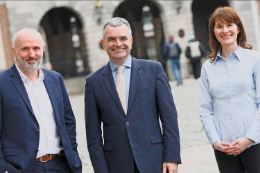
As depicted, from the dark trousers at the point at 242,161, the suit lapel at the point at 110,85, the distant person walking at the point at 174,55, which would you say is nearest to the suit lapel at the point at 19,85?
the suit lapel at the point at 110,85

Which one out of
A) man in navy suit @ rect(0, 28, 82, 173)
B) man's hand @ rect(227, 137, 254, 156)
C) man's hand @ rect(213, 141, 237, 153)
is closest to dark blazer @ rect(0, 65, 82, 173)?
man in navy suit @ rect(0, 28, 82, 173)

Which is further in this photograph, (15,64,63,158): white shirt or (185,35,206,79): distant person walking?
(185,35,206,79): distant person walking

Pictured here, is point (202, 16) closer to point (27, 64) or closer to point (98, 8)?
point (98, 8)

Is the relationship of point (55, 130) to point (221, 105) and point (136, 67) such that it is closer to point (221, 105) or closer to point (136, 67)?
point (136, 67)

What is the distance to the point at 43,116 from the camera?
3732 millimetres

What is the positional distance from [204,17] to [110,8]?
21.2ft

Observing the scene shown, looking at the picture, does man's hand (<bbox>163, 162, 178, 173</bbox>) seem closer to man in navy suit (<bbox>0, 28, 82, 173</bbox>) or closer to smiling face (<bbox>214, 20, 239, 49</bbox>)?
man in navy suit (<bbox>0, 28, 82, 173</bbox>)

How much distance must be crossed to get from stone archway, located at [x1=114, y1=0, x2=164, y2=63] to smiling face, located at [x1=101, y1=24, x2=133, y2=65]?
81.9ft

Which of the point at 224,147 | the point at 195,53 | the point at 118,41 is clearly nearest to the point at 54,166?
the point at 118,41

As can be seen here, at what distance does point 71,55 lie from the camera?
2988 cm

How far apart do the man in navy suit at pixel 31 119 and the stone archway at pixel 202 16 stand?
24.3 m

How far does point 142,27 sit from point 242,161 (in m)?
26.7

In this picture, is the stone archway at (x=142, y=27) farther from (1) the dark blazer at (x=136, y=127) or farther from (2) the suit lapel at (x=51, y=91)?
(1) the dark blazer at (x=136, y=127)

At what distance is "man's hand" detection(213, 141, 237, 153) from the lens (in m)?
3.49
